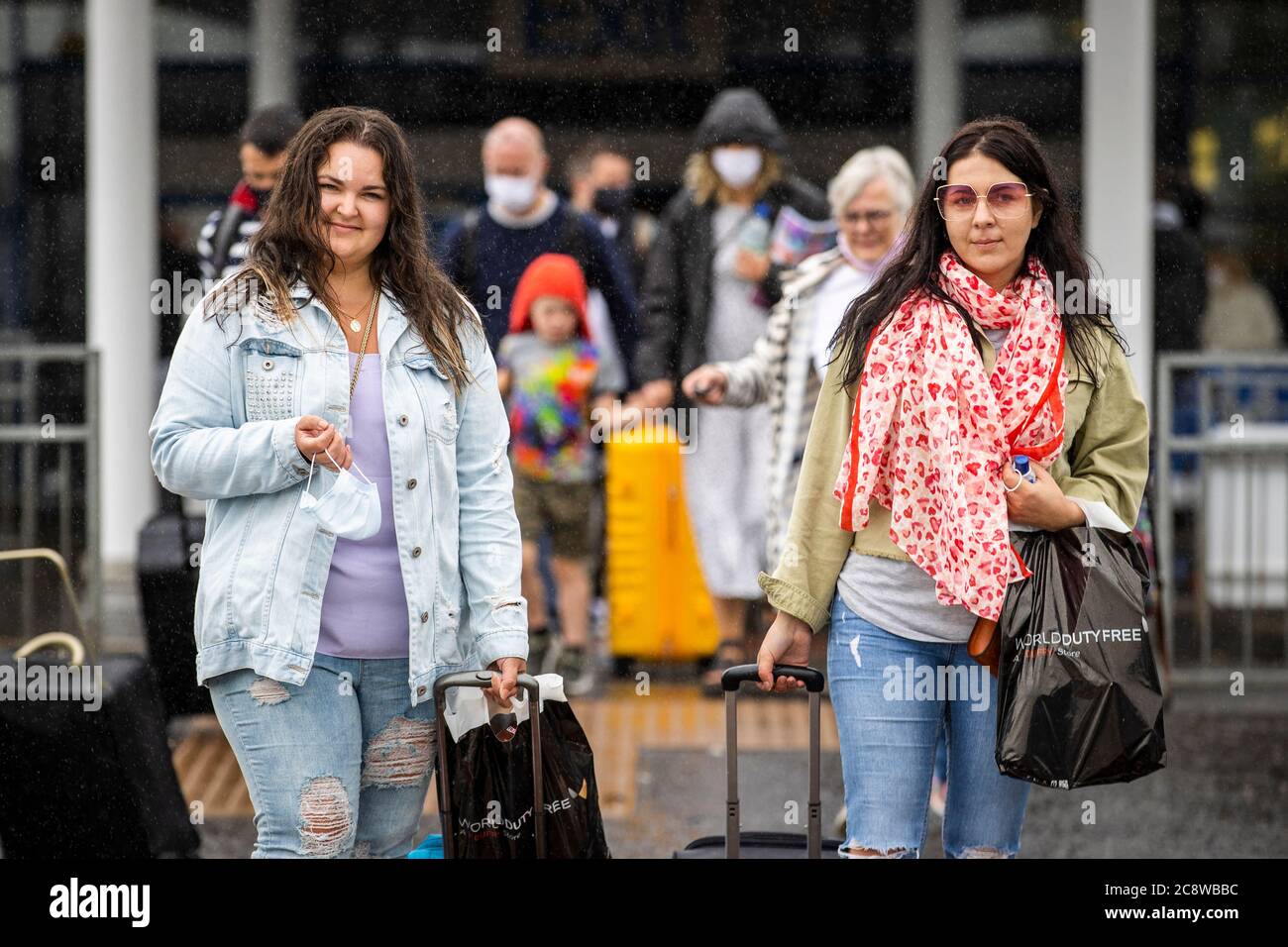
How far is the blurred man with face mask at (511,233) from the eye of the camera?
22.2 ft

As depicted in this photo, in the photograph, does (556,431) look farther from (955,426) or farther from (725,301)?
(955,426)

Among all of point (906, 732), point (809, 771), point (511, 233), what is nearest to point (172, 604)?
point (511, 233)

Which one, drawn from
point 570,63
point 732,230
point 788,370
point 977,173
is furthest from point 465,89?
point 977,173

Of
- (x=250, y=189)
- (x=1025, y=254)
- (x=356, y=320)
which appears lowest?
(x=356, y=320)

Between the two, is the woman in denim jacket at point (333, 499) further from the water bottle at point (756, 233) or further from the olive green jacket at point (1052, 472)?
the water bottle at point (756, 233)

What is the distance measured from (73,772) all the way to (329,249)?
1.91 meters

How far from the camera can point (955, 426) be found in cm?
346

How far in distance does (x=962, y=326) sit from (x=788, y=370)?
2.08 m

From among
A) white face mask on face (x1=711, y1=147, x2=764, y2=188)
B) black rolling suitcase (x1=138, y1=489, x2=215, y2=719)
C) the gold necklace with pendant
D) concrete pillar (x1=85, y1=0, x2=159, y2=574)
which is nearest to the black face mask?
white face mask on face (x1=711, y1=147, x2=764, y2=188)

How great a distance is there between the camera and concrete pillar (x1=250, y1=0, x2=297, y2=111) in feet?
33.0

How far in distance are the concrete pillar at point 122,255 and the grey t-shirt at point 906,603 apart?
22.0 feet

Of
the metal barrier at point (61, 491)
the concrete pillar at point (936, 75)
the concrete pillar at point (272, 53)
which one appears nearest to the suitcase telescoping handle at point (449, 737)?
the metal barrier at point (61, 491)

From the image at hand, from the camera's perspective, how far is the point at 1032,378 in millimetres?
3488

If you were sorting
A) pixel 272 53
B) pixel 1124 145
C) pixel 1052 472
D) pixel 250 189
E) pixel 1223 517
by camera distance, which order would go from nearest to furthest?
pixel 1052 472
pixel 250 189
pixel 1223 517
pixel 1124 145
pixel 272 53
